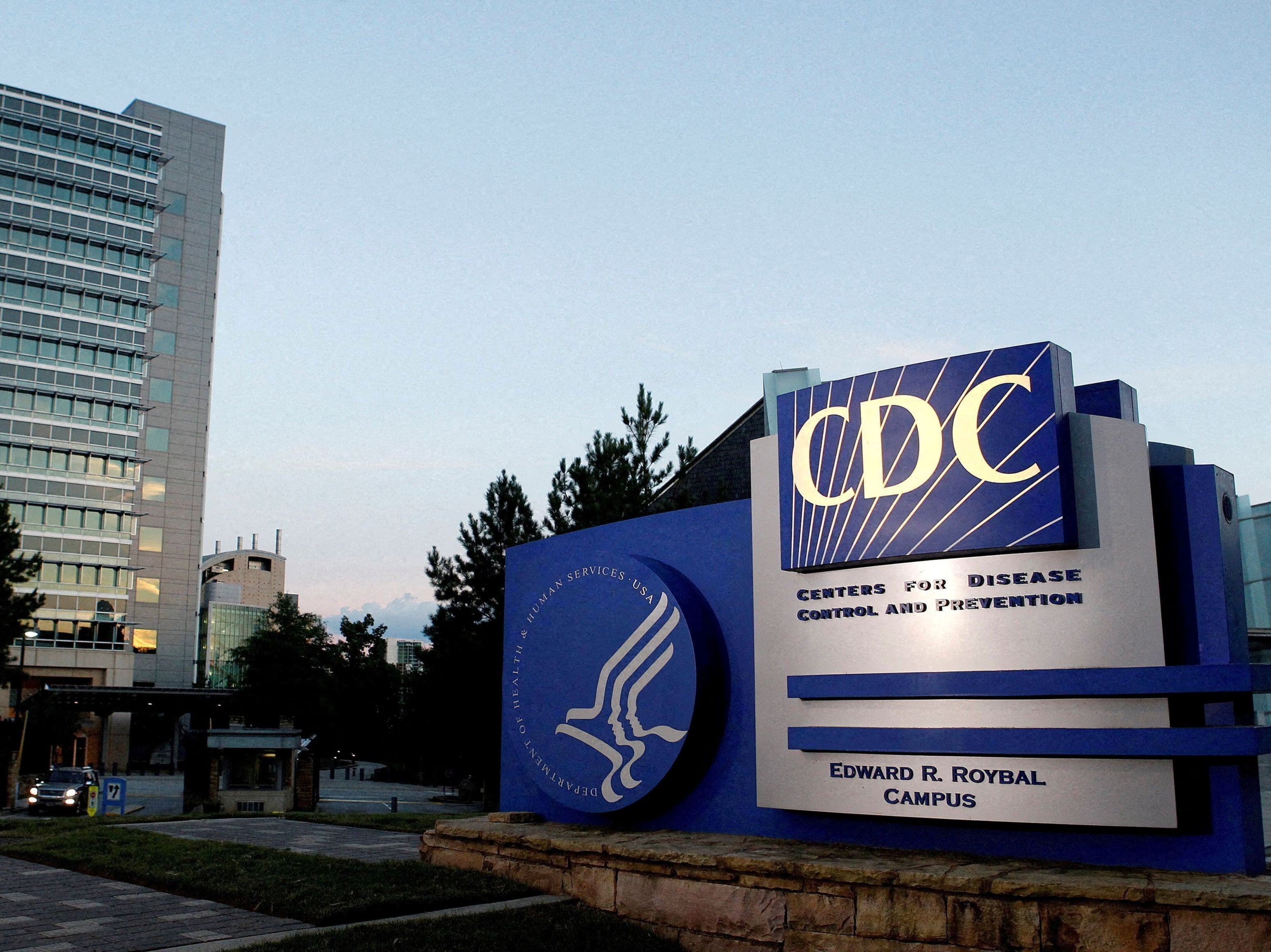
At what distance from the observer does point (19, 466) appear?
247ft

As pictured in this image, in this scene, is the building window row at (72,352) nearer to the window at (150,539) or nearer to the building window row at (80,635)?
the window at (150,539)

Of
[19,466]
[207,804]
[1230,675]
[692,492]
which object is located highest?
[19,466]

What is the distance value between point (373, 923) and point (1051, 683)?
19.8 ft

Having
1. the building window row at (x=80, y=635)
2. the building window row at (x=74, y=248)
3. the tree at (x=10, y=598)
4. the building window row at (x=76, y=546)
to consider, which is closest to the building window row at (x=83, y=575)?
the building window row at (x=76, y=546)

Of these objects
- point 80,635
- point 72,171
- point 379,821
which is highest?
point 72,171

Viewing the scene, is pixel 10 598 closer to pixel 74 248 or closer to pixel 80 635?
pixel 80 635

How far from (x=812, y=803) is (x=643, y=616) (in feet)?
8.82

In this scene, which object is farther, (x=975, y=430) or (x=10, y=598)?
(x=10, y=598)

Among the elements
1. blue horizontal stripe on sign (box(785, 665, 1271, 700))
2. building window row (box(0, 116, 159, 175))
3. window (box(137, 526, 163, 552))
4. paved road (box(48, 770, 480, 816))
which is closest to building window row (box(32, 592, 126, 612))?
window (box(137, 526, 163, 552))

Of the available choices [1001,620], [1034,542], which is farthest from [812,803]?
[1034,542]

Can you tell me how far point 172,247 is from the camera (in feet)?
292

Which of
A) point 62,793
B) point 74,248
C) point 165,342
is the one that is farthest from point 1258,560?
point 165,342

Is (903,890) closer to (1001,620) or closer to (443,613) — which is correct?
(1001,620)

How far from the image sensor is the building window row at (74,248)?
7738cm
